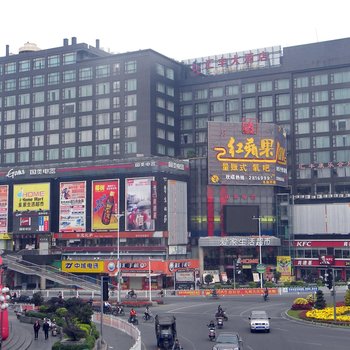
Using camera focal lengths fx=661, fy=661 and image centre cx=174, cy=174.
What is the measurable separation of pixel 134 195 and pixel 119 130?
105ft

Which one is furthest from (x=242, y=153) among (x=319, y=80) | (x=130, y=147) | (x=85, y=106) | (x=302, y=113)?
(x=85, y=106)

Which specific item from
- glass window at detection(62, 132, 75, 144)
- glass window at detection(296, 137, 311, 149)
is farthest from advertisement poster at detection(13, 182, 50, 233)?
glass window at detection(296, 137, 311, 149)

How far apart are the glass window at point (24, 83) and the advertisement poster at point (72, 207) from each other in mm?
42506

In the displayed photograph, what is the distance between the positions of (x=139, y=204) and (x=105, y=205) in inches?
297

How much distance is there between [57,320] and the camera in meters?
59.6

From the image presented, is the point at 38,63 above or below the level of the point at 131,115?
above

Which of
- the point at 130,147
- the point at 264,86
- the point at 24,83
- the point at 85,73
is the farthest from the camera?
the point at 24,83

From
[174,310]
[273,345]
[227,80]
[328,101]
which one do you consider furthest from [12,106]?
[273,345]

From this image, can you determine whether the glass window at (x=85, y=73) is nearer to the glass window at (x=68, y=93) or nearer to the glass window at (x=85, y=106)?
the glass window at (x=68, y=93)

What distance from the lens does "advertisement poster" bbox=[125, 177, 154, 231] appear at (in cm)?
11662

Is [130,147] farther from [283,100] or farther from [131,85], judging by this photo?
[283,100]

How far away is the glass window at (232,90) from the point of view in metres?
156

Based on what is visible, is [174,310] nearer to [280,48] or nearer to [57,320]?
[57,320]

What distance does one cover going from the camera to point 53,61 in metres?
157
